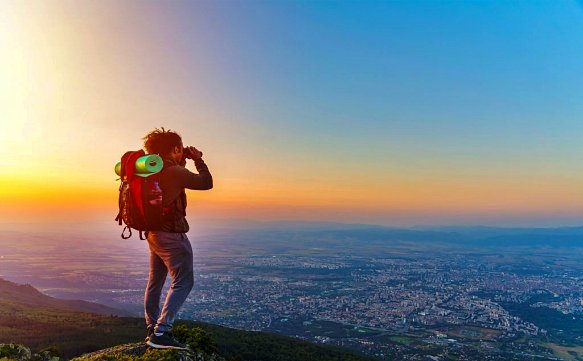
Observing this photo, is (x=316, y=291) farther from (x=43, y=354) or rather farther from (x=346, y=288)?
(x=43, y=354)

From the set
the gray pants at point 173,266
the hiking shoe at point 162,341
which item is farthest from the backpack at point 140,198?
the hiking shoe at point 162,341

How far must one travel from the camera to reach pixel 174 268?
5.91 meters

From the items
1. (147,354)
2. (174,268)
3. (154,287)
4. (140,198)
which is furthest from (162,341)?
(140,198)

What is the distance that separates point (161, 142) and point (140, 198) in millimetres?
923

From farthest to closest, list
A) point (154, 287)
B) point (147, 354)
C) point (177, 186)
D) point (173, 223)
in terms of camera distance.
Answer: point (154, 287) < point (147, 354) < point (173, 223) < point (177, 186)

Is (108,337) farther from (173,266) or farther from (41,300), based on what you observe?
(41,300)

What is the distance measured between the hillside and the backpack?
36.3m

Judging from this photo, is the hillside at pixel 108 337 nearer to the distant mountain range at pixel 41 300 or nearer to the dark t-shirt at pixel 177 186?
the distant mountain range at pixel 41 300

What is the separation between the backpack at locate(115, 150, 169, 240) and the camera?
18.2ft

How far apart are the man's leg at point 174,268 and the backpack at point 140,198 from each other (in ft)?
0.98

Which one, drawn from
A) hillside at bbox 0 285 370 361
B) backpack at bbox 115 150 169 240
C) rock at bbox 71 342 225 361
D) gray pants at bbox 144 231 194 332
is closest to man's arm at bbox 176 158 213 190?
backpack at bbox 115 150 169 240

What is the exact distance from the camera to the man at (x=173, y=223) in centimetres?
569

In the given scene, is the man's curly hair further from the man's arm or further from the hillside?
the hillside

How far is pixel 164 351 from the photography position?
6012 mm
